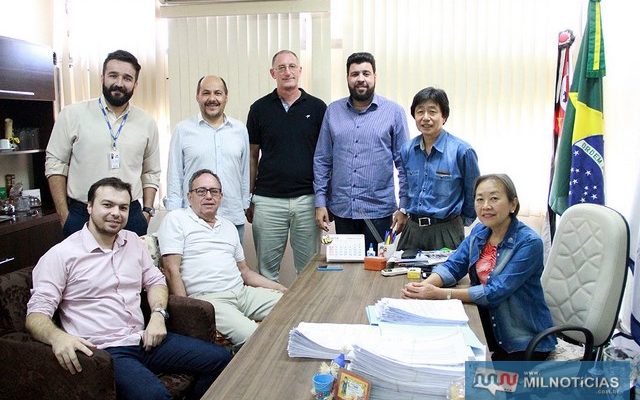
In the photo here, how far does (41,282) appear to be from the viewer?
203cm

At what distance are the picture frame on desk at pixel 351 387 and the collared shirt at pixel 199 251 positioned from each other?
1436mm

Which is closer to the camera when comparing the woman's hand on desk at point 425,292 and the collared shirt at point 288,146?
the woman's hand on desk at point 425,292

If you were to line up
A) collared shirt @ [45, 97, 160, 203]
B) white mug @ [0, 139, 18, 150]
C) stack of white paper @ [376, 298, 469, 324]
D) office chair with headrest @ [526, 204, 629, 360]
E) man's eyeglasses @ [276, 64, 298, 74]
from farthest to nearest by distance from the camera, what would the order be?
white mug @ [0, 139, 18, 150], man's eyeglasses @ [276, 64, 298, 74], collared shirt @ [45, 97, 160, 203], office chair with headrest @ [526, 204, 629, 360], stack of white paper @ [376, 298, 469, 324]

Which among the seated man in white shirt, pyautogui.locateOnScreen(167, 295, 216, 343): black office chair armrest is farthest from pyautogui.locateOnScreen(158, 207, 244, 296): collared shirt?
pyautogui.locateOnScreen(167, 295, 216, 343): black office chair armrest

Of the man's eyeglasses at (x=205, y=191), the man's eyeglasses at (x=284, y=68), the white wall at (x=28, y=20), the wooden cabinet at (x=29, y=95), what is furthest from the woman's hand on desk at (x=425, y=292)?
the white wall at (x=28, y=20)

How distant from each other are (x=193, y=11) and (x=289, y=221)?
1832 millimetres

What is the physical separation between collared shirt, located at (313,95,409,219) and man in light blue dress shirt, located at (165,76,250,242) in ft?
1.70

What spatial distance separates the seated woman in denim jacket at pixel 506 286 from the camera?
1.95 meters

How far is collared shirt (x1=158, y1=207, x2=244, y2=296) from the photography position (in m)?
2.62

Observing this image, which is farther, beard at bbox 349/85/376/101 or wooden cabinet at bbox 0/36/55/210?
wooden cabinet at bbox 0/36/55/210

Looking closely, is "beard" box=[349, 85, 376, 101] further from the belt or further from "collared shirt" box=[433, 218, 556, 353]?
"collared shirt" box=[433, 218, 556, 353]

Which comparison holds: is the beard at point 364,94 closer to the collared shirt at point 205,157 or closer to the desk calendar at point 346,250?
the collared shirt at point 205,157

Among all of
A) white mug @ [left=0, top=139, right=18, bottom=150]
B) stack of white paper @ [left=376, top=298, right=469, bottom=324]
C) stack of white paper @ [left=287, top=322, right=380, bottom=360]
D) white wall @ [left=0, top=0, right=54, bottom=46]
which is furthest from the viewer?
white wall @ [left=0, top=0, right=54, bottom=46]

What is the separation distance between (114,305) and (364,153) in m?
1.61
